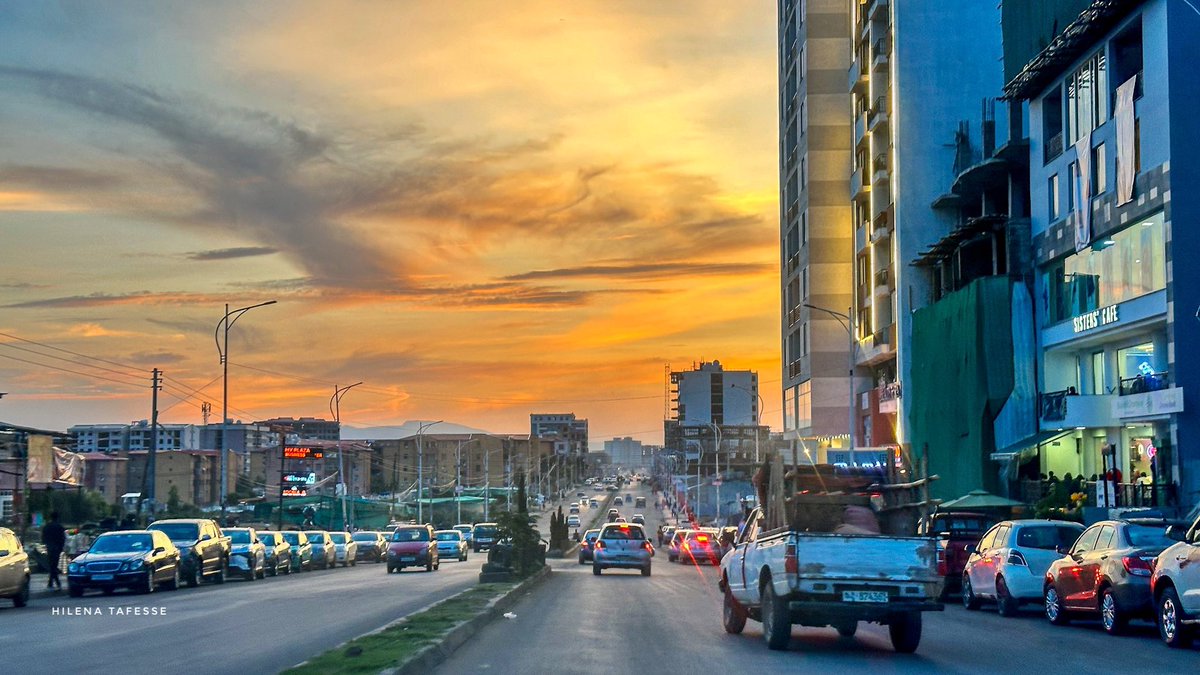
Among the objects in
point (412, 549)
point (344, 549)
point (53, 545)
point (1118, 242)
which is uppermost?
point (1118, 242)

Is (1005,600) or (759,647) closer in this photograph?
(759,647)

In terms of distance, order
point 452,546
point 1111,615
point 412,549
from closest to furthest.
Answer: point 1111,615 < point 412,549 < point 452,546

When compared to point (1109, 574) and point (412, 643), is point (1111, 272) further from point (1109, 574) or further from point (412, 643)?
point (412, 643)

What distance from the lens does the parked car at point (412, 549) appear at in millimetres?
47312

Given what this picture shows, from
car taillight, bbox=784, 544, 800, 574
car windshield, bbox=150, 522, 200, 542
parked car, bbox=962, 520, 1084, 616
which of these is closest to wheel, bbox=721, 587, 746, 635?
car taillight, bbox=784, 544, 800, 574

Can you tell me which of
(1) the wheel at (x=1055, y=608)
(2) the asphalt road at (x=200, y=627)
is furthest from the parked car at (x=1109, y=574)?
(2) the asphalt road at (x=200, y=627)

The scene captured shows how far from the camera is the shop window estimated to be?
39.2 metres

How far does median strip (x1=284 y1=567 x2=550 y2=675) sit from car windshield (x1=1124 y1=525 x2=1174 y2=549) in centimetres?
986

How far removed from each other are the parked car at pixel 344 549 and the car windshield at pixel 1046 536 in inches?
1495

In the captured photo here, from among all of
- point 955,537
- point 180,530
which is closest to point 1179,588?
point 955,537

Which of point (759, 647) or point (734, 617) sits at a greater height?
point (734, 617)

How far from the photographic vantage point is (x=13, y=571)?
26031mm

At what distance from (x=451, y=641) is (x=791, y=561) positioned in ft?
14.4

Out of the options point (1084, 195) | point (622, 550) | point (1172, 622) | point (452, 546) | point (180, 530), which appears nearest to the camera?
point (1172, 622)
